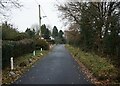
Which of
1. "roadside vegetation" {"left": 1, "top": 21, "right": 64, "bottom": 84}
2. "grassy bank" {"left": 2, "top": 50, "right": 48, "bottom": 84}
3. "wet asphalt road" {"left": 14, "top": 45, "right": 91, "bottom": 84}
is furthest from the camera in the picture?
"roadside vegetation" {"left": 1, "top": 21, "right": 64, "bottom": 84}

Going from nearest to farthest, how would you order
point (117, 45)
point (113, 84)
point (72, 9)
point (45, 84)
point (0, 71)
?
point (113, 84)
point (45, 84)
point (0, 71)
point (117, 45)
point (72, 9)

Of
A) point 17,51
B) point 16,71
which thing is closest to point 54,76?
point 16,71

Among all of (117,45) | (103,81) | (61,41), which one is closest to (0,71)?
(103,81)

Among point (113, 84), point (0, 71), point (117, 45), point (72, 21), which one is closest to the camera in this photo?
point (113, 84)

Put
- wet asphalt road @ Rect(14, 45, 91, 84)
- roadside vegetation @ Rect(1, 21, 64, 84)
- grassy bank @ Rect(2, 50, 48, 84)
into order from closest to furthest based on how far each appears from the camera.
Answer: wet asphalt road @ Rect(14, 45, 91, 84)
grassy bank @ Rect(2, 50, 48, 84)
roadside vegetation @ Rect(1, 21, 64, 84)

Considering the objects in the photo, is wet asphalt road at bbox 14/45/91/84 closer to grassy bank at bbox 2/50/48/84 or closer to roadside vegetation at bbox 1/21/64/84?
grassy bank at bbox 2/50/48/84

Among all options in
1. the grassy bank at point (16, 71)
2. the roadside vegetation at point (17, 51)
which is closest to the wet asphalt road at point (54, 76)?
the grassy bank at point (16, 71)

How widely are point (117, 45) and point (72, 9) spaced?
19427mm

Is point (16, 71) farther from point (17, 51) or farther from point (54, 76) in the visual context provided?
point (17, 51)

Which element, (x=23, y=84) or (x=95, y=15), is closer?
(x=23, y=84)

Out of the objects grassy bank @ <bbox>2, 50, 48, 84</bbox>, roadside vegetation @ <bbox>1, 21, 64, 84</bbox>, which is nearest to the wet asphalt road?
grassy bank @ <bbox>2, 50, 48, 84</bbox>

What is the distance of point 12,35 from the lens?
39500mm

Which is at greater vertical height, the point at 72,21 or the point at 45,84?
the point at 72,21

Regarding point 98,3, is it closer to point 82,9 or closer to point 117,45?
point 82,9
